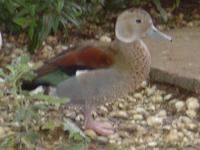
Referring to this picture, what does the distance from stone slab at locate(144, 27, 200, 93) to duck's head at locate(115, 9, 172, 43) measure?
1.94ft

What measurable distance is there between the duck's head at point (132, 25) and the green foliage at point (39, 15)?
3.47ft

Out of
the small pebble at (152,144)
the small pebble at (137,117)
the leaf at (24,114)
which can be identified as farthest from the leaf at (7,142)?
the small pebble at (137,117)

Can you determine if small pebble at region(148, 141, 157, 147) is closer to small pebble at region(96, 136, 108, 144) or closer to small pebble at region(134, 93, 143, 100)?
small pebble at region(96, 136, 108, 144)

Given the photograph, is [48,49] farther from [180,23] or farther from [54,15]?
[180,23]

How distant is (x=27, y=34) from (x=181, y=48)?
3.91 feet

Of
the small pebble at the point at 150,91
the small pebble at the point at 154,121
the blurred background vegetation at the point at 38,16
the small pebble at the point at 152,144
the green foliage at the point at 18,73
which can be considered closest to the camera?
the green foliage at the point at 18,73

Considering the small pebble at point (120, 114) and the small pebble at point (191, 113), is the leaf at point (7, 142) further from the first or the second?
the small pebble at point (191, 113)

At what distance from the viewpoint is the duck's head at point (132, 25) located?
4629 millimetres

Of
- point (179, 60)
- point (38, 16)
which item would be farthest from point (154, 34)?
point (38, 16)

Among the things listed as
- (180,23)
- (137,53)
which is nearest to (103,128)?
(137,53)

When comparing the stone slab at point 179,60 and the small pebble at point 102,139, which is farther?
the stone slab at point 179,60

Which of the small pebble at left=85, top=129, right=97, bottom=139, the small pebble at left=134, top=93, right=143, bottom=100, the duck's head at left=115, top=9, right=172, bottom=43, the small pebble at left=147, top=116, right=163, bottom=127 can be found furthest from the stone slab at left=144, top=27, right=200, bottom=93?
the small pebble at left=85, top=129, right=97, bottom=139

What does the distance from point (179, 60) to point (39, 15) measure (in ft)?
3.61

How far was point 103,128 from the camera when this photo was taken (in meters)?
4.68
